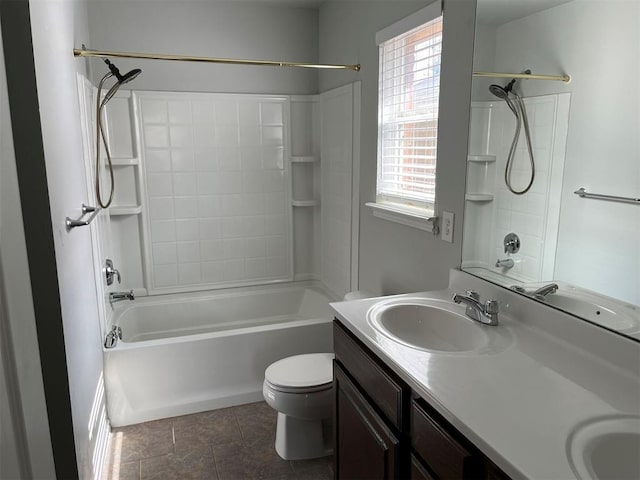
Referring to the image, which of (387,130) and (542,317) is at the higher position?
(387,130)

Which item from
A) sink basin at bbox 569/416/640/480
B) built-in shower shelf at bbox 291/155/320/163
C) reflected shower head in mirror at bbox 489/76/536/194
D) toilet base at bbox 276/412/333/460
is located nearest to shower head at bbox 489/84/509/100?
reflected shower head in mirror at bbox 489/76/536/194

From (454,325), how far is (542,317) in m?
0.31

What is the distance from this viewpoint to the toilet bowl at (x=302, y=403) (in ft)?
7.32

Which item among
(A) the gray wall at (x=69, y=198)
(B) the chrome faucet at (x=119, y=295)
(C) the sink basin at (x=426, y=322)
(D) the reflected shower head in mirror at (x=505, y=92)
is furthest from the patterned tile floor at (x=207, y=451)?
(D) the reflected shower head in mirror at (x=505, y=92)

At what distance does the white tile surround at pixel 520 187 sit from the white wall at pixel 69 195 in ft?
5.06

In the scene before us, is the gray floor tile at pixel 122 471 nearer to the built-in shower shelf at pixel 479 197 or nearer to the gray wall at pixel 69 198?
the gray wall at pixel 69 198

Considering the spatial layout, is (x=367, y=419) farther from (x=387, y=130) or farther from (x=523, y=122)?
(x=387, y=130)

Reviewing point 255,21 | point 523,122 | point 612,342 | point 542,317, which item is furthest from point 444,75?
point 255,21

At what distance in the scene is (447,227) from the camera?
201 centimetres

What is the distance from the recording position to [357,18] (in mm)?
2801

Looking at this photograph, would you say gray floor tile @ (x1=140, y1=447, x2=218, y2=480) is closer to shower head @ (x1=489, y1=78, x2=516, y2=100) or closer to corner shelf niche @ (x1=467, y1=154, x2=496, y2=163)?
corner shelf niche @ (x1=467, y1=154, x2=496, y2=163)

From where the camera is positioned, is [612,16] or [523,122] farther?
[523,122]

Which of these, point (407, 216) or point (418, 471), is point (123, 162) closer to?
point (407, 216)

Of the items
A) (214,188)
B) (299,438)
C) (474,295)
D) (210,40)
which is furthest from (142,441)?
(210,40)
